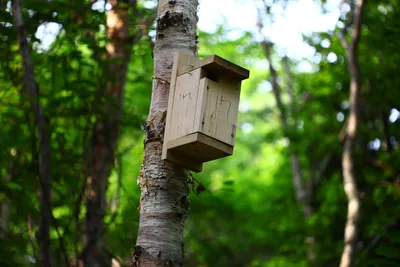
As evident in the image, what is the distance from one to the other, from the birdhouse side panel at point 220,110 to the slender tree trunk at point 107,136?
2437 millimetres

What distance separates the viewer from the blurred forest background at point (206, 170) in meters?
5.39

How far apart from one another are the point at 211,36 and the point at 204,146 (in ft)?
26.9

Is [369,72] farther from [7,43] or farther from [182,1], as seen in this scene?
[182,1]

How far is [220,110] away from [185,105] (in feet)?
0.66

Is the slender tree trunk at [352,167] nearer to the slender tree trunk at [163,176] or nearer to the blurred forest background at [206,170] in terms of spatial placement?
the blurred forest background at [206,170]

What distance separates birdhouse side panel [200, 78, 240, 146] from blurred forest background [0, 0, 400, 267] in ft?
1.04

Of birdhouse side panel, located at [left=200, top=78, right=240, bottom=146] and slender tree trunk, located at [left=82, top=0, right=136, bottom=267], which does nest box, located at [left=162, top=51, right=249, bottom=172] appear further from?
slender tree trunk, located at [left=82, top=0, right=136, bottom=267]

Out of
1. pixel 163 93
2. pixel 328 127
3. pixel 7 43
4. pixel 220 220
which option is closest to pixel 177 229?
pixel 163 93

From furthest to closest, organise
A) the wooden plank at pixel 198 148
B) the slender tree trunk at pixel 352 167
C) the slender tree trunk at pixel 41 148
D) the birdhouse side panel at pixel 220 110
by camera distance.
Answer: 1. the slender tree trunk at pixel 352 167
2. the slender tree trunk at pixel 41 148
3. the birdhouse side panel at pixel 220 110
4. the wooden plank at pixel 198 148

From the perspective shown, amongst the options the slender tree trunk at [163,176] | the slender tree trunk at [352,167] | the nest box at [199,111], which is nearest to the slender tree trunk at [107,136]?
the slender tree trunk at [163,176]

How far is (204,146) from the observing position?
304 centimetres

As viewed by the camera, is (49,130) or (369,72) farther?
(369,72)

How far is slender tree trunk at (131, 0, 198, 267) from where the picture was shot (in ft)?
9.50

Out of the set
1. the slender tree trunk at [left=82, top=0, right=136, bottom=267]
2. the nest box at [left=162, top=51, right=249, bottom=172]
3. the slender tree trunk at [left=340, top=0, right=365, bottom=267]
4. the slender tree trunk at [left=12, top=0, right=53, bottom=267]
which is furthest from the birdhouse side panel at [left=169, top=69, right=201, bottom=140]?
the slender tree trunk at [left=340, top=0, right=365, bottom=267]
